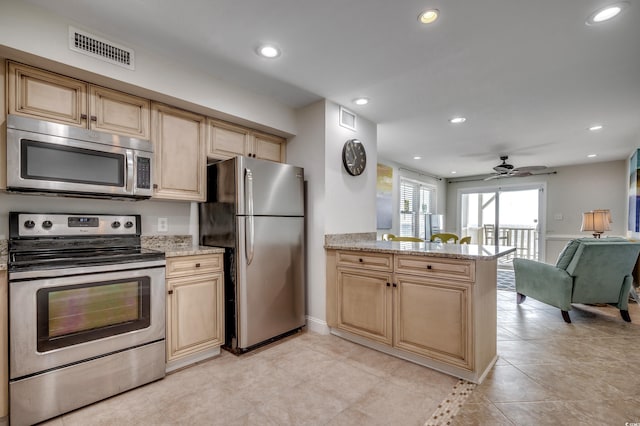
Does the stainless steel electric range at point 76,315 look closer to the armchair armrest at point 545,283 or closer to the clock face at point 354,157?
the clock face at point 354,157

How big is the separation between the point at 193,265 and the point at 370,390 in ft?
5.09

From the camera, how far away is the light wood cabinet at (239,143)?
2.76 meters

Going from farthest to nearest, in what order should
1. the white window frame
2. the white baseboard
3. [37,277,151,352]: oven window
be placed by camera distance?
the white window frame < the white baseboard < [37,277,151,352]: oven window

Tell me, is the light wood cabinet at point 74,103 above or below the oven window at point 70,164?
above

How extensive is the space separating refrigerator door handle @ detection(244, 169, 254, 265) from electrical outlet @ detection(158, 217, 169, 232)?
75cm

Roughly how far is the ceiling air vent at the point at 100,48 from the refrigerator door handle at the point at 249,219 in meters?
1.09

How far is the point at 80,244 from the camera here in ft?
7.13

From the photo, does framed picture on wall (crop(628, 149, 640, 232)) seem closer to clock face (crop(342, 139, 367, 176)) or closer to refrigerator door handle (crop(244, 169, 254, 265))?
clock face (crop(342, 139, 367, 176))

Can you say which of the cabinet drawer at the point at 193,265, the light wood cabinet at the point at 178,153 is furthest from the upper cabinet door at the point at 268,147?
the cabinet drawer at the point at 193,265

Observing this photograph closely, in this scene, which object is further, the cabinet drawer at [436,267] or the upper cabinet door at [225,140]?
the upper cabinet door at [225,140]

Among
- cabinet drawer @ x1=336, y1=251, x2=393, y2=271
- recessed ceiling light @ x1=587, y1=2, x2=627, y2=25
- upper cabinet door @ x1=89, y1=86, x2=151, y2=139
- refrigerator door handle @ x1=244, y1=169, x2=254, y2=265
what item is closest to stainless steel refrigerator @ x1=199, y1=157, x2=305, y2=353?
refrigerator door handle @ x1=244, y1=169, x2=254, y2=265

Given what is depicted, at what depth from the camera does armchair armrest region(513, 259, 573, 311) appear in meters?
3.34

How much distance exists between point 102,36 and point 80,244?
141 centimetres

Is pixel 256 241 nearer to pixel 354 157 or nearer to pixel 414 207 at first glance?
pixel 354 157
